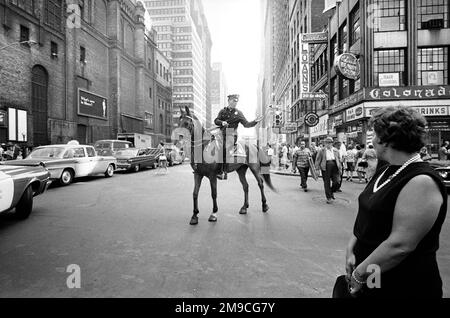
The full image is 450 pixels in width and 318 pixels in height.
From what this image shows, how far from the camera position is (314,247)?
4.21 m

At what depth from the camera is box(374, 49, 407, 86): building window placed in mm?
19109

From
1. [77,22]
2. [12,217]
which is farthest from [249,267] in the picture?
[77,22]

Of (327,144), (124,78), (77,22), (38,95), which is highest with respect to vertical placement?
(77,22)

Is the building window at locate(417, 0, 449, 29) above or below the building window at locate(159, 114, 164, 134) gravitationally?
above

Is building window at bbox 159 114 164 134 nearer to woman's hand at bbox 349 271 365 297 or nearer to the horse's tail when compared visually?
the horse's tail

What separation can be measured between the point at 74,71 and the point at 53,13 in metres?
5.70

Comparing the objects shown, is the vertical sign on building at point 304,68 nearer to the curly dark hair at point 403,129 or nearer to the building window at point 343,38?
the building window at point 343,38

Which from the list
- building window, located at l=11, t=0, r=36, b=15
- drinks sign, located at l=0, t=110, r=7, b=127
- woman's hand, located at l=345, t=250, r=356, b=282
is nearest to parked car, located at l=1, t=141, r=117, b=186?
woman's hand, located at l=345, t=250, r=356, b=282

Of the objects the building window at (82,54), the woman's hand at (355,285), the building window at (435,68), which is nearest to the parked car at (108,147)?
the building window at (82,54)

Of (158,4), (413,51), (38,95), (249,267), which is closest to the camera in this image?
(249,267)

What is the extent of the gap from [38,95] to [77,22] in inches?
428

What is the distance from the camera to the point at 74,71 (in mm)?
29453

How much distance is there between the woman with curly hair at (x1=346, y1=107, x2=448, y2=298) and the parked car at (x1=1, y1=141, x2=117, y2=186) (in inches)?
446

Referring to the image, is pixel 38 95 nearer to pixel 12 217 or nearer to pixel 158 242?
pixel 12 217
